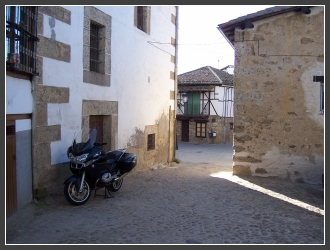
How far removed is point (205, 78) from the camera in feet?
92.4

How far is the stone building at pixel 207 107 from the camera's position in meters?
27.9

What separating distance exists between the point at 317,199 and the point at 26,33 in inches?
214

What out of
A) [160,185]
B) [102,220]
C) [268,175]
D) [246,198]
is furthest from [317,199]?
[102,220]

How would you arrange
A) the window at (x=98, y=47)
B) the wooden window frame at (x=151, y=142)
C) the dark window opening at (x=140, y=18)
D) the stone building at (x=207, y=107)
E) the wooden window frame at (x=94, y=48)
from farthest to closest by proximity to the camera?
1. the stone building at (x=207, y=107)
2. the wooden window frame at (x=151, y=142)
3. the dark window opening at (x=140, y=18)
4. the wooden window frame at (x=94, y=48)
5. the window at (x=98, y=47)

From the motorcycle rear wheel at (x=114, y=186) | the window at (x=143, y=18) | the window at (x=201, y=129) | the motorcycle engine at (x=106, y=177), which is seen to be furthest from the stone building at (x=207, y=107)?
the motorcycle engine at (x=106, y=177)

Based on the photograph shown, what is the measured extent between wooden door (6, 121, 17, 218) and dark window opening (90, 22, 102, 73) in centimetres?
297

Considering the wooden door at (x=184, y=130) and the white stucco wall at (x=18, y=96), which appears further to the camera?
the wooden door at (x=184, y=130)

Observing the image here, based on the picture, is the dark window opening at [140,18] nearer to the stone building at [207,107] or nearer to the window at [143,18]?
the window at [143,18]

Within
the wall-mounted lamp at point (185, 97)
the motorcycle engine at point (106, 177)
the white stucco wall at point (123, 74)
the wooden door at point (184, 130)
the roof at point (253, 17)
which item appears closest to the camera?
the motorcycle engine at point (106, 177)

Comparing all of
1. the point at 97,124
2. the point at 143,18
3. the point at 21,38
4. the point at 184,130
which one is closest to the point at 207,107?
the point at 184,130

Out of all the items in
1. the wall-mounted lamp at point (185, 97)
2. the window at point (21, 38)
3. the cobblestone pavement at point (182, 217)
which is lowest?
the cobblestone pavement at point (182, 217)

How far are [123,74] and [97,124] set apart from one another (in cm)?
145

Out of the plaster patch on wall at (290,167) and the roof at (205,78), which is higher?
the roof at (205,78)

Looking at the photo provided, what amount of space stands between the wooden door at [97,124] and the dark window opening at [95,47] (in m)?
0.99
